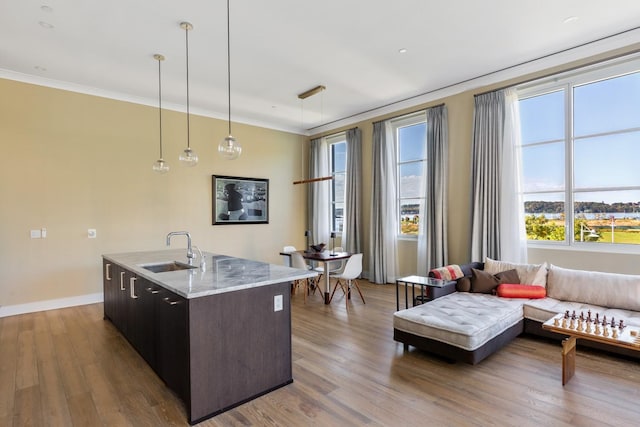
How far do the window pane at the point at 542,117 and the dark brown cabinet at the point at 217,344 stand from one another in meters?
4.43

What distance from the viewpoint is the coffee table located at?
8.96 feet

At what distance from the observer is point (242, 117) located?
7371 mm

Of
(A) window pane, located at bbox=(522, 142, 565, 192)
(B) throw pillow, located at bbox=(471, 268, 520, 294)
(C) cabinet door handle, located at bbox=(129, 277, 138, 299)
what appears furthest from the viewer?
(A) window pane, located at bbox=(522, 142, 565, 192)

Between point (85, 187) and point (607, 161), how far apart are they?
764cm

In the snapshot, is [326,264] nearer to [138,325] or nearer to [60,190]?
[138,325]

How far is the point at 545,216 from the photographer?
16.1ft

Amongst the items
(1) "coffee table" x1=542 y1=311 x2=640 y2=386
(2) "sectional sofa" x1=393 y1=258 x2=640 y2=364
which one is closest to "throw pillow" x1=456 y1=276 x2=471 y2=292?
(2) "sectional sofa" x1=393 y1=258 x2=640 y2=364

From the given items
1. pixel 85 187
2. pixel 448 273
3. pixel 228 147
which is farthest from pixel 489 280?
pixel 85 187

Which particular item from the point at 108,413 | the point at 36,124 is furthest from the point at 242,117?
the point at 108,413

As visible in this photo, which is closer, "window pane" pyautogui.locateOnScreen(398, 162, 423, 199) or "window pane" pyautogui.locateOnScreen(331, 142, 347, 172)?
"window pane" pyautogui.locateOnScreen(398, 162, 423, 199)

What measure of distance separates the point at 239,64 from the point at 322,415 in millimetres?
4438

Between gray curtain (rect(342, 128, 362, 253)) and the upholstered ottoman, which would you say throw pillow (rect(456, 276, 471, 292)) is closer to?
the upholstered ottoman

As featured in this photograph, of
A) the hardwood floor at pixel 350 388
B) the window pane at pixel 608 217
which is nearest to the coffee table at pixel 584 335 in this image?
the hardwood floor at pixel 350 388

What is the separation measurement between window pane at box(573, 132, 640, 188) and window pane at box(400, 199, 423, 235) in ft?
8.24
